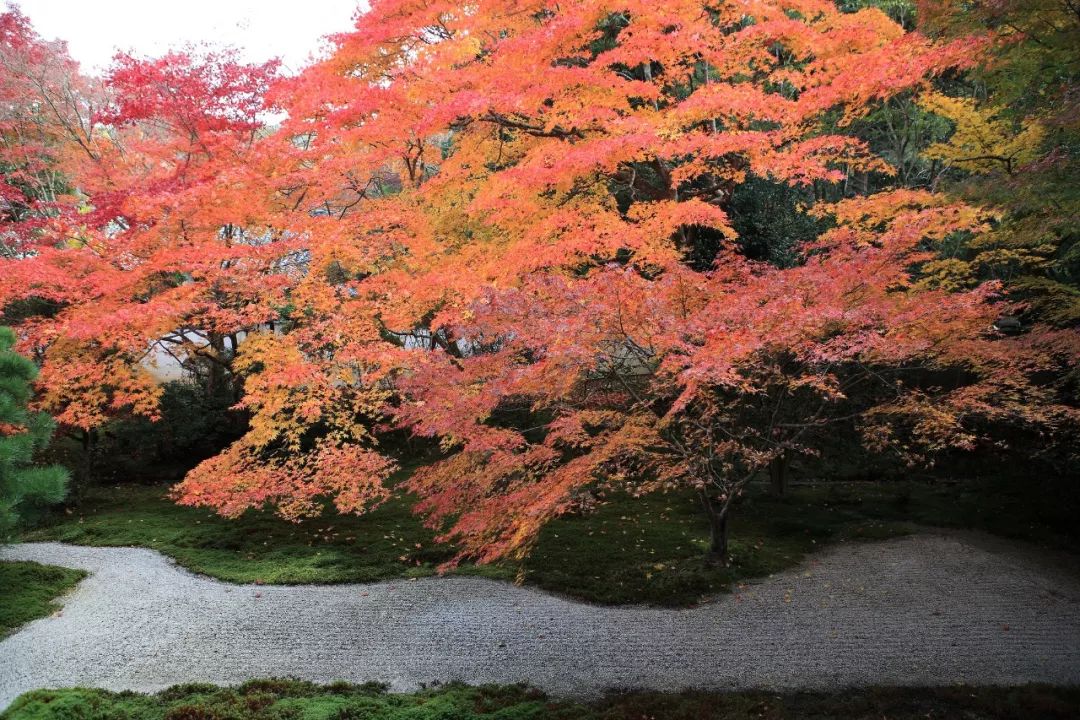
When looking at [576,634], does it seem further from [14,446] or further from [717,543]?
[14,446]

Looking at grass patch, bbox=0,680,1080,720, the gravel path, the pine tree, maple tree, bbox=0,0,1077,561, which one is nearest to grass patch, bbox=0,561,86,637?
the gravel path

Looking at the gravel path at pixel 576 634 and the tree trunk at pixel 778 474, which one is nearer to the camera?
the gravel path at pixel 576 634

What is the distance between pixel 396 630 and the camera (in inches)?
261

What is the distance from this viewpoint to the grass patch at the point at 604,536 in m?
7.77

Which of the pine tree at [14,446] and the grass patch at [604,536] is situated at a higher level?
the pine tree at [14,446]

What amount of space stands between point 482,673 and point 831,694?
275 cm

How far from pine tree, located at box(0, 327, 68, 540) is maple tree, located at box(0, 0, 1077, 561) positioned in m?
1.54

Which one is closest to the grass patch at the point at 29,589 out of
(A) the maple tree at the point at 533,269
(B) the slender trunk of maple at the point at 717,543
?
(A) the maple tree at the point at 533,269

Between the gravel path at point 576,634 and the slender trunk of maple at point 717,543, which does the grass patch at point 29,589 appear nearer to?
the gravel path at point 576,634

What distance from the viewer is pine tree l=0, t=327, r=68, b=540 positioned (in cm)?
672

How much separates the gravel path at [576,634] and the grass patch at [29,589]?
22 centimetres

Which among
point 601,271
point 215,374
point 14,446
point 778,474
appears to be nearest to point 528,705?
point 601,271

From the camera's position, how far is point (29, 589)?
786cm

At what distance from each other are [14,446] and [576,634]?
18.6 feet
